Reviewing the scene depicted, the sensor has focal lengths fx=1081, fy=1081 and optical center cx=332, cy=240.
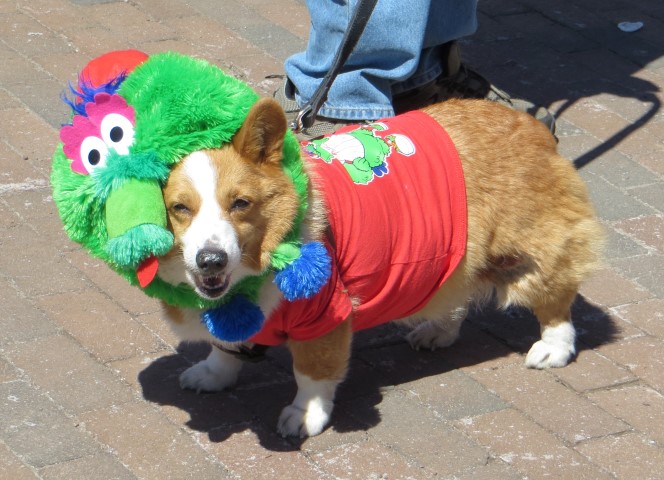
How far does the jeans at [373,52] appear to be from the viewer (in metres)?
4.23

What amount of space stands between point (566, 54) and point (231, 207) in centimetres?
383

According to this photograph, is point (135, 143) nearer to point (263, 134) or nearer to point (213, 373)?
point (263, 134)

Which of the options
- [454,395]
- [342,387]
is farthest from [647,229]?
[342,387]

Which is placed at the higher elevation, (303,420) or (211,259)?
(211,259)

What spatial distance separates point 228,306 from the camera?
3.02 meters

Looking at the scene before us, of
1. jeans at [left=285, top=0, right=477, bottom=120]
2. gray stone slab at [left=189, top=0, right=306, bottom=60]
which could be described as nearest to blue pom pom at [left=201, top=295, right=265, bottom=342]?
jeans at [left=285, top=0, right=477, bottom=120]

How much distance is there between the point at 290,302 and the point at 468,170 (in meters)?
0.80

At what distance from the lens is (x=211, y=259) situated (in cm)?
273

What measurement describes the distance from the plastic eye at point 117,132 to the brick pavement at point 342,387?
36.9 inches

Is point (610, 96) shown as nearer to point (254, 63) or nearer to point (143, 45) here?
point (254, 63)

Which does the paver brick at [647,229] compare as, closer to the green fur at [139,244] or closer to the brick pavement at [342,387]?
the brick pavement at [342,387]

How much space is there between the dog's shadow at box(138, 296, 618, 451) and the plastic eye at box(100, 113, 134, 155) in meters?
0.98

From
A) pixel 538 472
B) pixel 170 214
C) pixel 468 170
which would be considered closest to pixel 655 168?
pixel 468 170

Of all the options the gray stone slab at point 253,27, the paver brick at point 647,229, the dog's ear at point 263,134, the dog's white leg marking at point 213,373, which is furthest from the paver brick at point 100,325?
the gray stone slab at point 253,27
